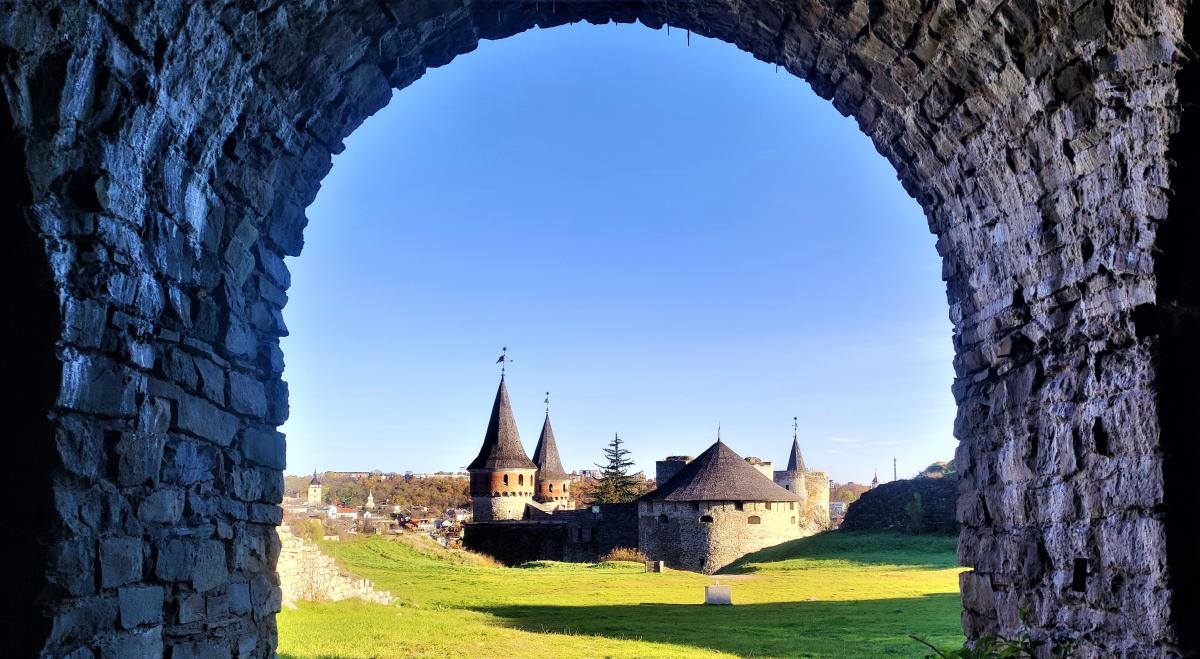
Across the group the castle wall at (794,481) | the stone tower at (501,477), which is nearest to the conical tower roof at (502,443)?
the stone tower at (501,477)

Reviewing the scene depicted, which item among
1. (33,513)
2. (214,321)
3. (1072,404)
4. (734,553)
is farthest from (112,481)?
(734,553)

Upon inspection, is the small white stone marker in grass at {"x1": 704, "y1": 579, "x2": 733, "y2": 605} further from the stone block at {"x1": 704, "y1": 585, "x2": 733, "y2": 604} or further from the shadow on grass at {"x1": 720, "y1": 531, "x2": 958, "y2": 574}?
the shadow on grass at {"x1": 720, "y1": 531, "x2": 958, "y2": 574}

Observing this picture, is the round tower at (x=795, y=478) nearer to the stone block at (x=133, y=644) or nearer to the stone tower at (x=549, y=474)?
the stone tower at (x=549, y=474)

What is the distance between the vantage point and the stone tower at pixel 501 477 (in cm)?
5244

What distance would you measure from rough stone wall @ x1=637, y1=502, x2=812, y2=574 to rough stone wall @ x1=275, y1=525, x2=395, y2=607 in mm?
21876

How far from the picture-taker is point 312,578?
56.4 ft

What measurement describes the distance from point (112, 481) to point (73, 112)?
1.71 meters

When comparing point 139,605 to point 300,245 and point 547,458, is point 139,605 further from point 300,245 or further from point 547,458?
point 547,458

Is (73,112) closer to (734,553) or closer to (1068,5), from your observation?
(1068,5)

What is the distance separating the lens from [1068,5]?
4.79 meters

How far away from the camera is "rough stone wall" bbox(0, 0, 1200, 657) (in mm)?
4062

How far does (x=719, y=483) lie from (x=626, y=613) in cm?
2290

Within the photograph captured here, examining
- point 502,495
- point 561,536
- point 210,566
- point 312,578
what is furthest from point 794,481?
point 210,566

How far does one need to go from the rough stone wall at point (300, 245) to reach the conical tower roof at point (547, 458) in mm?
54620
